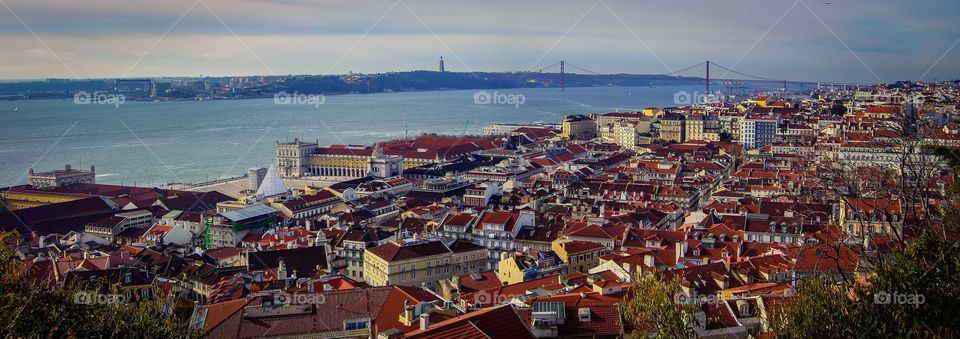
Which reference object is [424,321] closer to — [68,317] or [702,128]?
[68,317]

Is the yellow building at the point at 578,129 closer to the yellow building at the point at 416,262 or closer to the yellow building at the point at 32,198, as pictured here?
the yellow building at the point at 32,198

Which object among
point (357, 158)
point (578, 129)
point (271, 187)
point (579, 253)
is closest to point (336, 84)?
point (578, 129)

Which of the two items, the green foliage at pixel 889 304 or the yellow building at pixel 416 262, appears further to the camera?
the yellow building at pixel 416 262

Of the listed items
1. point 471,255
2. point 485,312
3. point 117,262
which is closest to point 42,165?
point 117,262

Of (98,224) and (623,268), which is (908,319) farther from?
(98,224)

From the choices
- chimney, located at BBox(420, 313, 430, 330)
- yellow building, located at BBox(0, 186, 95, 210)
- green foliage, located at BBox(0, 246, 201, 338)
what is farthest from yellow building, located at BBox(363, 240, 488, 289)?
yellow building, located at BBox(0, 186, 95, 210)

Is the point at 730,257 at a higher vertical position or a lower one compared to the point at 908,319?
lower

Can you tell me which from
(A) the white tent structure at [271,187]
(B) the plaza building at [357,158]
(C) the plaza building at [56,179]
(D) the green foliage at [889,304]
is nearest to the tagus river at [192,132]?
(B) the plaza building at [357,158]
